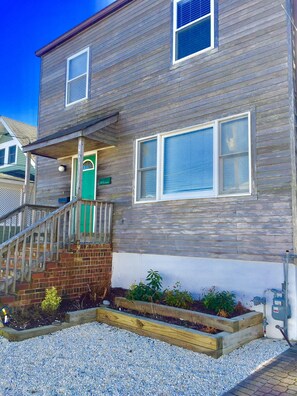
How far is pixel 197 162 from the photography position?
6555 millimetres

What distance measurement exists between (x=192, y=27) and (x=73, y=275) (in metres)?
5.65

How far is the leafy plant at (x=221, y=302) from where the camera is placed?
522cm

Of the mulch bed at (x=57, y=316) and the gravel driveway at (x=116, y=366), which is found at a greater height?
the mulch bed at (x=57, y=316)

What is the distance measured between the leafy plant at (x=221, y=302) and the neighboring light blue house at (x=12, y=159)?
11142mm

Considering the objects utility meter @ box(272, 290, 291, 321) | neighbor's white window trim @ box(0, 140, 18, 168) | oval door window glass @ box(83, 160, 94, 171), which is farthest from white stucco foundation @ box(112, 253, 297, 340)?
neighbor's white window trim @ box(0, 140, 18, 168)

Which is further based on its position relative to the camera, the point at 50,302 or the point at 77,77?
the point at 77,77

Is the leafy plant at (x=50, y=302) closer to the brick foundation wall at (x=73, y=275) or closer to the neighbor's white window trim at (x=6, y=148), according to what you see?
the brick foundation wall at (x=73, y=275)

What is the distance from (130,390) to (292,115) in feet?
14.9

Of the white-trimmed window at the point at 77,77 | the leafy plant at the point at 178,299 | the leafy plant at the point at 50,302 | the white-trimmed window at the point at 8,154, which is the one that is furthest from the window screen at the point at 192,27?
the white-trimmed window at the point at 8,154

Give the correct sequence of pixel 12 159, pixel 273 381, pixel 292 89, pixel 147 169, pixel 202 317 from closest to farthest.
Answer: pixel 273 381 < pixel 202 317 < pixel 292 89 < pixel 147 169 < pixel 12 159

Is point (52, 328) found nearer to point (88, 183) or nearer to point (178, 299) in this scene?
point (178, 299)

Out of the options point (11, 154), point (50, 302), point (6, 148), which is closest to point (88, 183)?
point (50, 302)

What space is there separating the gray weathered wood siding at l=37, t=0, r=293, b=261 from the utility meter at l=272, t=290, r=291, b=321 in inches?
25.1

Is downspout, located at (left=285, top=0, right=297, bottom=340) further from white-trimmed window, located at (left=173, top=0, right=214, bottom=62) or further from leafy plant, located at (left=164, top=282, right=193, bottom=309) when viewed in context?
leafy plant, located at (left=164, top=282, right=193, bottom=309)
